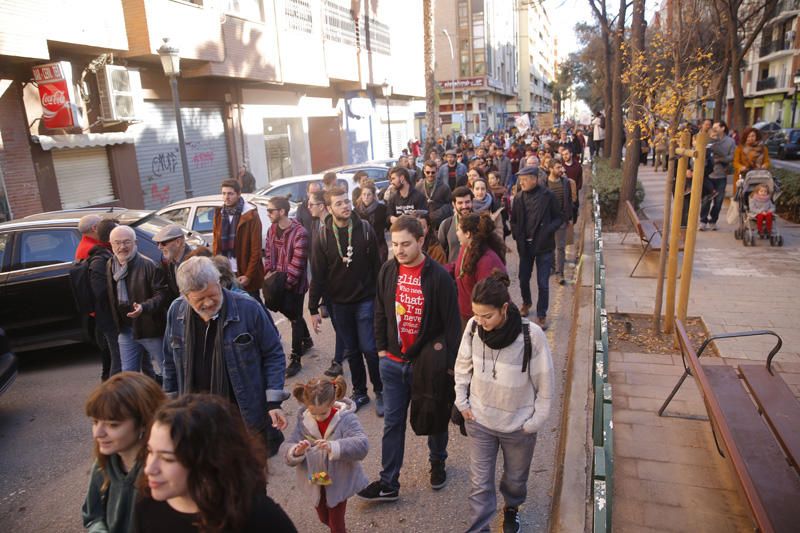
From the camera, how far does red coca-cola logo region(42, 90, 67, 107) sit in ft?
38.1

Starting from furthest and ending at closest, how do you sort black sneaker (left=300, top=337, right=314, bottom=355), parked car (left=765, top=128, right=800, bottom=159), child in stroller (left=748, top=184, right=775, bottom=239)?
1. parked car (left=765, top=128, right=800, bottom=159)
2. child in stroller (left=748, top=184, right=775, bottom=239)
3. black sneaker (left=300, top=337, right=314, bottom=355)

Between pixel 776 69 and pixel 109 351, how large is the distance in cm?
5863

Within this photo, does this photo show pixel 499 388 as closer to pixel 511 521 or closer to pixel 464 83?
pixel 511 521

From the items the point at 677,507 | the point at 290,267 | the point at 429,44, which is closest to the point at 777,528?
the point at 677,507

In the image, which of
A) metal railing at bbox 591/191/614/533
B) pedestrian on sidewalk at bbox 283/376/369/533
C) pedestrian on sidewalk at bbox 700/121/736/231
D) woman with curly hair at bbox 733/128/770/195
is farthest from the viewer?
pedestrian on sidewalk at bbox 700/121/736/231

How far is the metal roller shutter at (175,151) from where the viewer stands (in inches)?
580

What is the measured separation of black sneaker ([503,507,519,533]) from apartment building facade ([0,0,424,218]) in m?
11.5

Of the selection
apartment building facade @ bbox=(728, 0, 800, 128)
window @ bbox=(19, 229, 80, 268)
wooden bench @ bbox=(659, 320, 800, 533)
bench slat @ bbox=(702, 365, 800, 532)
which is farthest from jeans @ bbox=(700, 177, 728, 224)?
apartment building facade @ bbox=(728, 0, 800, 128)

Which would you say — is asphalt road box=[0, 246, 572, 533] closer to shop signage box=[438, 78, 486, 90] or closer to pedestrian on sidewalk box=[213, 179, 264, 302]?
pedestrian on sidewalk box=[213, 179, 264, 302]

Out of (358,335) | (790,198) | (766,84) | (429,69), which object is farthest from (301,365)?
(766,84)

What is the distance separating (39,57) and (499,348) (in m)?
11.5

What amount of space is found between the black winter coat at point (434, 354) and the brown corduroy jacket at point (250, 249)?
9.57ft

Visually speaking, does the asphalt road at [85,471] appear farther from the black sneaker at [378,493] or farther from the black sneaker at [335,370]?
the black sneaker at [335,370]

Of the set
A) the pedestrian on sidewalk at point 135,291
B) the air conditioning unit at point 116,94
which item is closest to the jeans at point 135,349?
the pedestrian on sidewalk at point 135,291
